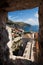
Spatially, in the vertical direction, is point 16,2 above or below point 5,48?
above

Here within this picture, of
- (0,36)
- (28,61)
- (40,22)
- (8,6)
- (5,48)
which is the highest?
(8,6)

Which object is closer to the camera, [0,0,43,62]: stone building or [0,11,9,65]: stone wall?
[0,0,43,62]: stone building

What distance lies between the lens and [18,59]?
226 inches

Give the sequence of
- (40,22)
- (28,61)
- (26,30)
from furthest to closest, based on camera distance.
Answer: (26,30)
(28,61)
(40,22)

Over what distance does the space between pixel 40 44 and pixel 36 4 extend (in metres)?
1.05

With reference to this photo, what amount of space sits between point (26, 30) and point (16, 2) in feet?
26.2

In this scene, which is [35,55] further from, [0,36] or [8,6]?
[8,6]

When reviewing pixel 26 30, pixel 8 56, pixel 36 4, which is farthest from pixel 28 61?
pixel 26 30

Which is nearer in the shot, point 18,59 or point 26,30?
point 18,59

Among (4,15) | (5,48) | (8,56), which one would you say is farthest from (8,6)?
(8,56)

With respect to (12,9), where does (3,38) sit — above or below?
below

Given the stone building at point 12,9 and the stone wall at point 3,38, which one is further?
the stone wall at point 3,38

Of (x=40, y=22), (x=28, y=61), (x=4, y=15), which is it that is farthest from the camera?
(x=28, y=61)

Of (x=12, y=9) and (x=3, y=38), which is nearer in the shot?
(x=12, y=9)
